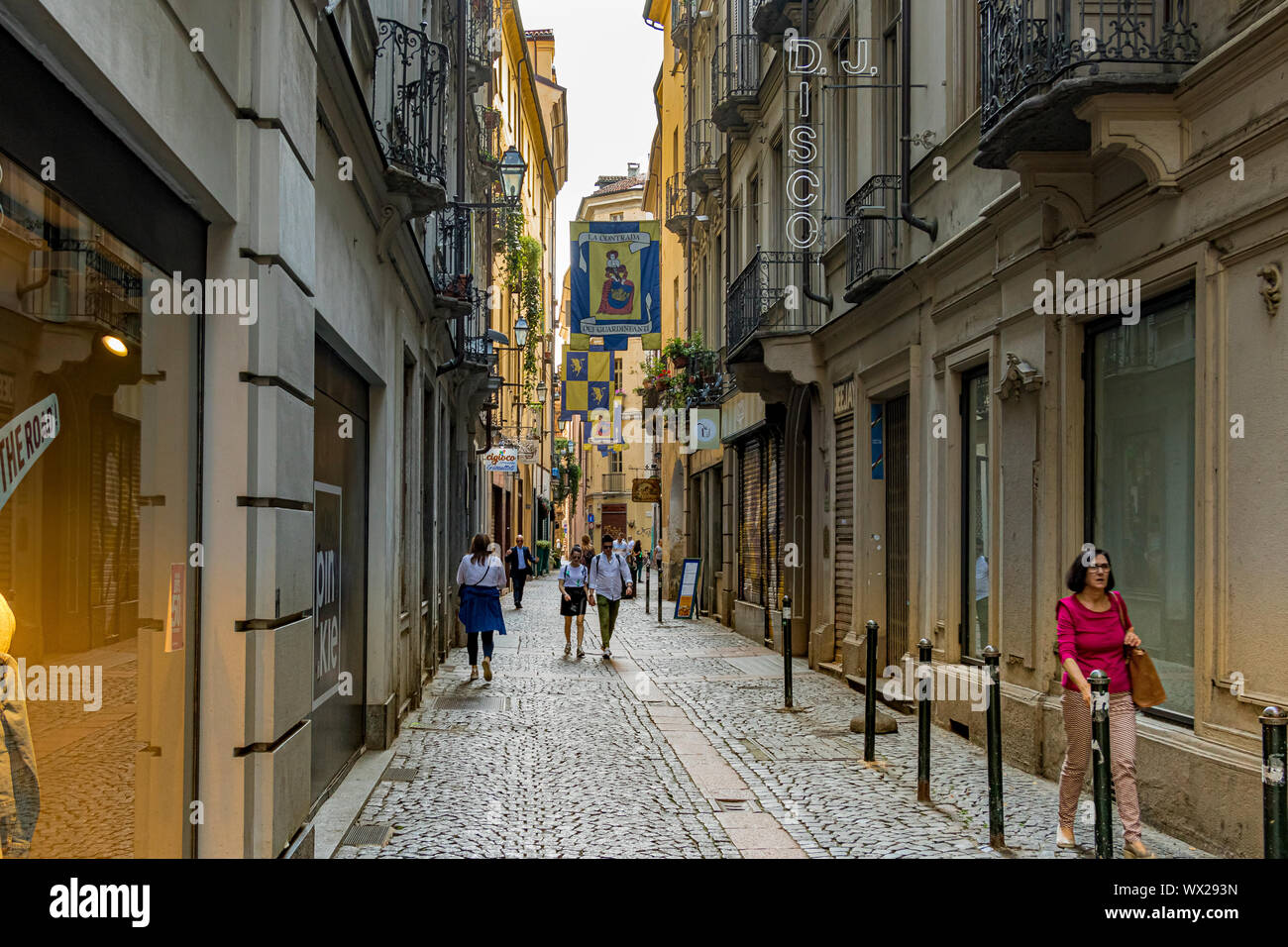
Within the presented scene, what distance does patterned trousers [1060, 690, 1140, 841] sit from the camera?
6.97m

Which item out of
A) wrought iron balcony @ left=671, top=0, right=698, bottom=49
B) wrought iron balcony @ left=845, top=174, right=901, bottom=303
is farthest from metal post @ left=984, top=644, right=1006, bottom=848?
wrought iron balcony @ left=671, top=0, right=698, bottom=49

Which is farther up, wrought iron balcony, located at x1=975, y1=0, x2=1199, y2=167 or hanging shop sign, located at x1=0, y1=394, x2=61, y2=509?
wrought iron balcony, located at x1=975, y1=0, x2=1199, y2=167

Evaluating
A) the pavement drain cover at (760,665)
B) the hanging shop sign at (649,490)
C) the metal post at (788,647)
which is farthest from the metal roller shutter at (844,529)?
the hanging shop sign at (649,490)

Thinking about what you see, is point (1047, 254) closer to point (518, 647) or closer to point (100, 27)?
point (100, 27)

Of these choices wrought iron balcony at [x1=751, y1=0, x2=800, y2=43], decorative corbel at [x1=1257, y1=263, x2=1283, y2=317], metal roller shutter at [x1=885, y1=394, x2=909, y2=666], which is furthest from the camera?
wrought iron balcony at [x1=751, y1=0, x2=800, y2=43]

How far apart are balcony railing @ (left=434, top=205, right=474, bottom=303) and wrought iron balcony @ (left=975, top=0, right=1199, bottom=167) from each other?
26.4 ft

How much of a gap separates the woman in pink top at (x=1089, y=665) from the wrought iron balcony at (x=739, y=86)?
16.2 metres

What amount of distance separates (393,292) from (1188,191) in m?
7.01

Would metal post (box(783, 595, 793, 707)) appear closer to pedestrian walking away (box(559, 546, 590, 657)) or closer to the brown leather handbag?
the brown leather handbag

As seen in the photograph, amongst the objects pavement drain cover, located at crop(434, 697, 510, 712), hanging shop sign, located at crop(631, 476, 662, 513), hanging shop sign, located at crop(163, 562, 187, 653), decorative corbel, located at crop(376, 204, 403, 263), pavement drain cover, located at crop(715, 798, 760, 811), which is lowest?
pavement drain cover, located at crop(434, 697, 510, 712)

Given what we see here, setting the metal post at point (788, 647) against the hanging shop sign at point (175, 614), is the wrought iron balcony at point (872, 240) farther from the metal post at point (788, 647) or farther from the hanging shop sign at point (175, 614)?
the hanging shop sign at point (175, 614)

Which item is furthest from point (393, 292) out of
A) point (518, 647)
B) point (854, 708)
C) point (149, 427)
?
point (518, 647)

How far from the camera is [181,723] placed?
5.20m

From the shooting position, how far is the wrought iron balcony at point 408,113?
34.6 ft
